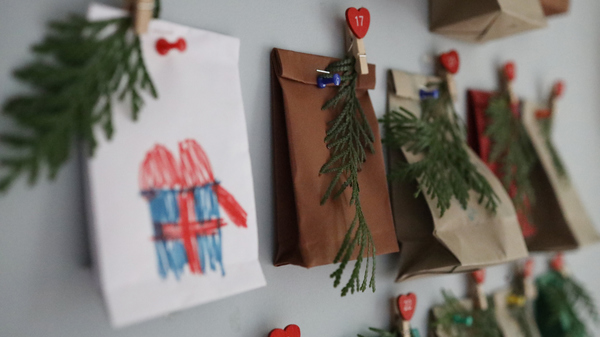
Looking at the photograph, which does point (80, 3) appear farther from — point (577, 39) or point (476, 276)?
point (577, 39)

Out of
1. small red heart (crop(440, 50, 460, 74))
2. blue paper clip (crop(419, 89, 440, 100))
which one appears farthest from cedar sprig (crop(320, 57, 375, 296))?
small red heart (crop(440, 50, 460, 74))

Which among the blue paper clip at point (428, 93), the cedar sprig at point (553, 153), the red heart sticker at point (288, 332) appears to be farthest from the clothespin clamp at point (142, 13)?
the cedar sprig at point (553, 153)

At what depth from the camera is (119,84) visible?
0.57m

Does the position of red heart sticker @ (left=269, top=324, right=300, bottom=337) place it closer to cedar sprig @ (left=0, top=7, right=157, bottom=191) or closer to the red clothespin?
the red clothespin

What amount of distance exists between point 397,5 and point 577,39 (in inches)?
39.2

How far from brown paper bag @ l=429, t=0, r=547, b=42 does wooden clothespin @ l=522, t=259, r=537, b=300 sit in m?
0.69

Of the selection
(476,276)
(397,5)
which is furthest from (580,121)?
(397,5)

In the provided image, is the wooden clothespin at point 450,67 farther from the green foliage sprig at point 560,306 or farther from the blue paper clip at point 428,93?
the green foliage sprig at point 560,306

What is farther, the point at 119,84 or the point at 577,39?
the point at 577,39

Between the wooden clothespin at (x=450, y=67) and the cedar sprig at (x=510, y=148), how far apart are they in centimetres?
18

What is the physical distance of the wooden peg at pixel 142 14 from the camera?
1.85ft

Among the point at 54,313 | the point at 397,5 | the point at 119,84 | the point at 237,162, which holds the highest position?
the point at 397,5

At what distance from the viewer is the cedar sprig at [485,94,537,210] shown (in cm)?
119

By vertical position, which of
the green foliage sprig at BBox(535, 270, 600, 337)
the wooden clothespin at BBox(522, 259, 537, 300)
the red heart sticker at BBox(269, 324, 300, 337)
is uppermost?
the red heart sticker at BBox(269, 324, 300, 337)
